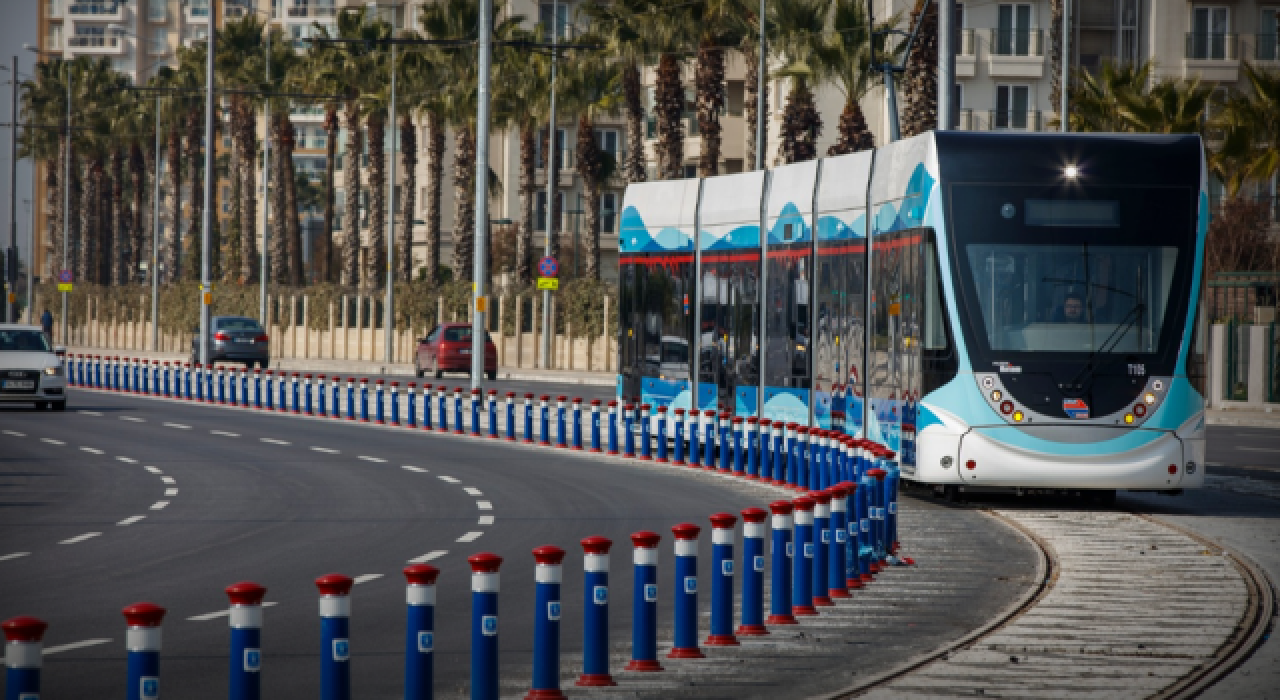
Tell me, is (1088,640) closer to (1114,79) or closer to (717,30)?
(1114,79)

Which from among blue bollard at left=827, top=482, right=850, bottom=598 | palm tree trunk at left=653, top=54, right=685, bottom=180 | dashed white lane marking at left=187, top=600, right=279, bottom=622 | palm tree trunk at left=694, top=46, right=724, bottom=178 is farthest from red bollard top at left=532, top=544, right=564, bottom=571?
palm tree trunk at left=653, top=54, right=685, bottom=180

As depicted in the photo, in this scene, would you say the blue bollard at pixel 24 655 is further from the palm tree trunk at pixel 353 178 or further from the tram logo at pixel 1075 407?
the palm tree trunk at pixel 353 178

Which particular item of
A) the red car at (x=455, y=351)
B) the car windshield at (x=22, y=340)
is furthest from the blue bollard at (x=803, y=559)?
the red car at (x=455, y=351)

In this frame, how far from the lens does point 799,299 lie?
958 inches

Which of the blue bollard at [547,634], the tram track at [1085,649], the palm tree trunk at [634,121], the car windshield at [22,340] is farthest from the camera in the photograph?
the palm tree trunk at [634,121]

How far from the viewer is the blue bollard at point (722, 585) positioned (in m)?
10.7

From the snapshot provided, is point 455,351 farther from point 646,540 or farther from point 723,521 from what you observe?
point 646,540

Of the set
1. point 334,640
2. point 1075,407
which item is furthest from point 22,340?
point 334,640

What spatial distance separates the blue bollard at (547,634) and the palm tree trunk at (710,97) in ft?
160

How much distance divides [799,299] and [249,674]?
1729cm

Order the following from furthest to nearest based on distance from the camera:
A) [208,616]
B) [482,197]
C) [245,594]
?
[482,197] → [208,616] → [245,594]

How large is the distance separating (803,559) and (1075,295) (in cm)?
762

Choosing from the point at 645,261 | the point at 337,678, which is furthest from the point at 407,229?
the point at 337,678

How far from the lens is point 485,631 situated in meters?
8.56
